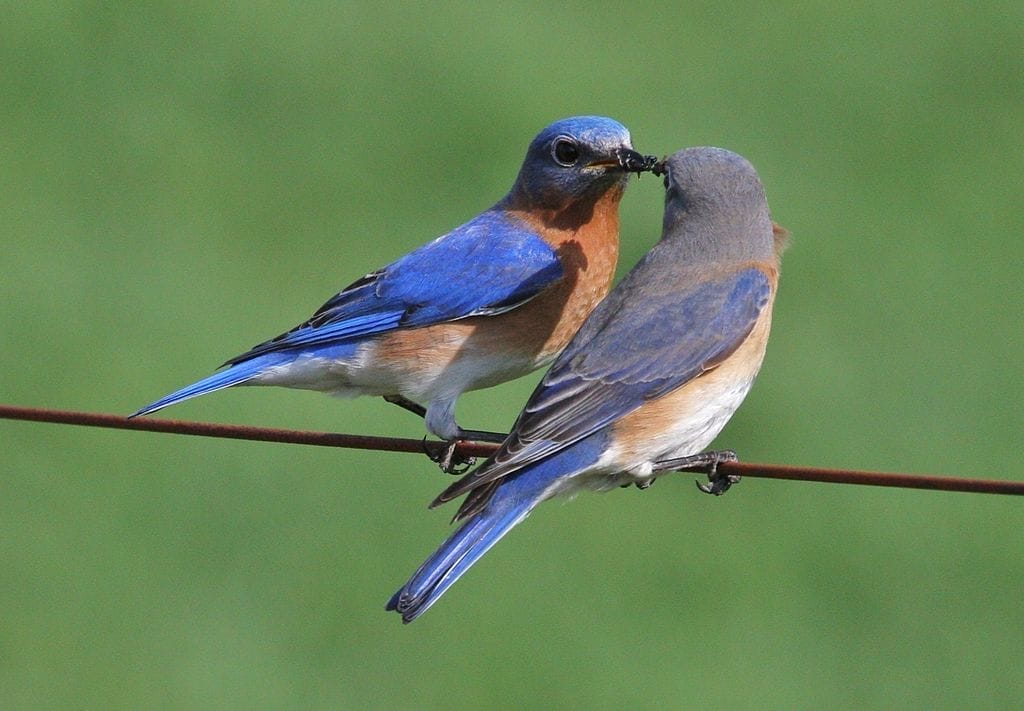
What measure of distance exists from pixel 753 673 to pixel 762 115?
477 cm

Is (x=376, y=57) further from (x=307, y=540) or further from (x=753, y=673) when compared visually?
(x=753, y=673)

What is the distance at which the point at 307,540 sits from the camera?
877 centimetres

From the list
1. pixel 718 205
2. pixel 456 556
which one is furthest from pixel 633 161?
Answer: pixel 456 556

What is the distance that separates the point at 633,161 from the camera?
7.30 metres

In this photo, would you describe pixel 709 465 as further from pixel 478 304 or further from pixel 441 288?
pixel 441 288

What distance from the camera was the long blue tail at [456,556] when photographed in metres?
5.89

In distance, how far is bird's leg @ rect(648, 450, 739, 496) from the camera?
20.8ft

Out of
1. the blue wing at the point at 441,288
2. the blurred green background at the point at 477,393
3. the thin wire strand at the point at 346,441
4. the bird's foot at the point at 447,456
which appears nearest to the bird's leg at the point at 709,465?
the thin wire strand at the point at 346,441

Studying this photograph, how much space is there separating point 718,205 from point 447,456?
4.31ft

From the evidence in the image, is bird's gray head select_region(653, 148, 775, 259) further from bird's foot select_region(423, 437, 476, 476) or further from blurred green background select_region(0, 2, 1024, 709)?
blurred green background select_region(0, 2, 1024, 709)

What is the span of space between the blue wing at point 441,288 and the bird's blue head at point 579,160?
195 mm

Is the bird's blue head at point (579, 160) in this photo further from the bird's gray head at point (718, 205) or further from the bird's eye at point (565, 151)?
the bird's gray head at point (718, 205)

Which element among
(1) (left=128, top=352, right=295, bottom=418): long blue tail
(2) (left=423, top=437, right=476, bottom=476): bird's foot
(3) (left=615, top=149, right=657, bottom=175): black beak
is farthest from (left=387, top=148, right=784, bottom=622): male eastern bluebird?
(1) (left=128, top=352, right=295, bottom=418): long blue tail

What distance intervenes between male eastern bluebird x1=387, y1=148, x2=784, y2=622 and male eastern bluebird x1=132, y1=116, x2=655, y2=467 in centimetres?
46
